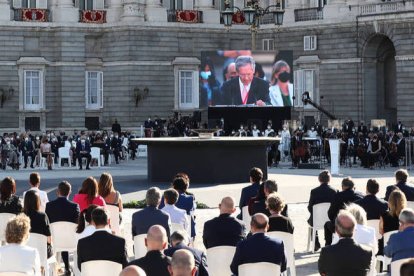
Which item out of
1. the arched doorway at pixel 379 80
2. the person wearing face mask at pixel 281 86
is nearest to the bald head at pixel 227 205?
the person wearing face mask at pixel 281 86

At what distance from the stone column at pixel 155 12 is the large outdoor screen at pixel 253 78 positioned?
7683 mm

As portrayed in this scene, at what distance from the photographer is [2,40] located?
66250 millimetres

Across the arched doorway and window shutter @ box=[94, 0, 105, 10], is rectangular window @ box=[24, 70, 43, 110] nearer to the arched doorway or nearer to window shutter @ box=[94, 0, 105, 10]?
window shutter @ box=[94, 0, 105, 10]

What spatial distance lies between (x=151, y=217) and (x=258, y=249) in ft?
10.6

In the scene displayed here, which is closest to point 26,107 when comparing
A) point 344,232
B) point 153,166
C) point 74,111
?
point 74,111

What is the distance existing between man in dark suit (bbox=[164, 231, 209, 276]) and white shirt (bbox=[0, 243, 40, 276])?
1624mm

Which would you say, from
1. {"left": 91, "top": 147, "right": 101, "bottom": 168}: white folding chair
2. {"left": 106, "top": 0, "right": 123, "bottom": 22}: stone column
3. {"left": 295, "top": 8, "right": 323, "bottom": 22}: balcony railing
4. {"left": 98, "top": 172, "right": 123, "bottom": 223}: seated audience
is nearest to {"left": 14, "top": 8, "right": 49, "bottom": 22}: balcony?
{"left": 106, "top": 0, "right": 123, "bottom": 22}: stone column

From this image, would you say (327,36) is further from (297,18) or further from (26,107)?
(26,107)

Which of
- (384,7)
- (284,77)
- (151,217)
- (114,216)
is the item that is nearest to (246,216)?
(114,216)

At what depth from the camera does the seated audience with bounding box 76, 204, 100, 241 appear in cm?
1498

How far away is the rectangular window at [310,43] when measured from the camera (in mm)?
66062

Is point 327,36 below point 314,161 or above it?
above

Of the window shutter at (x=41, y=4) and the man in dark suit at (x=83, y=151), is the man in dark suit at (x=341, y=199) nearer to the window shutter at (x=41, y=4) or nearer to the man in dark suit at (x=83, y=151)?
the man in dark suit at (x=83, y=151)

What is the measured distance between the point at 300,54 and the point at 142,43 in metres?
10.1
